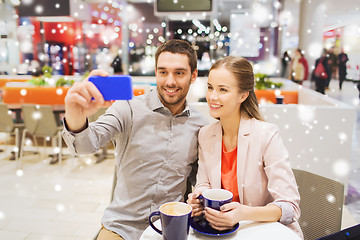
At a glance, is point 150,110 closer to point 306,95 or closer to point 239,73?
point 239,73

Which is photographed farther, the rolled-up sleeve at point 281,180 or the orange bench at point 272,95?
the orange bench at point 272,95

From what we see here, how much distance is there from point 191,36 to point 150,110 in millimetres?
9587

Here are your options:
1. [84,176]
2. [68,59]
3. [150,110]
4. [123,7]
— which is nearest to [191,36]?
[123,7]

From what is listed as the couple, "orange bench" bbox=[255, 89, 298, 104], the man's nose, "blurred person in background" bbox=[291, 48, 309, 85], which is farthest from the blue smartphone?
"blurred person in background" bbox=[291, 48, 309, 85]

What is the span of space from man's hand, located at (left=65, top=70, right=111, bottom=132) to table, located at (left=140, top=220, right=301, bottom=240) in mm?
446

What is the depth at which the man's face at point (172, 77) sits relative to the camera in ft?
4.87

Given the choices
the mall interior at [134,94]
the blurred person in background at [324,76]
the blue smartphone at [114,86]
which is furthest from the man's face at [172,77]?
the blurred person in background at [324,76]

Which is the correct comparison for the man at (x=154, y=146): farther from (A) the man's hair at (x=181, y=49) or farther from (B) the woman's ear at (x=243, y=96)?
(B) the woman's ear at (x=243, y=96)

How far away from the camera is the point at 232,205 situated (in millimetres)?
1065

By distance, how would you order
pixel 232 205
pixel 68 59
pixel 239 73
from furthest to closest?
pixel 68 59 < pixel 239 73 < pixel 232 205

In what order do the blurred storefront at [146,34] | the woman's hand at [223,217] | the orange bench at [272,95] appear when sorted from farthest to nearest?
the blurred storefront at [146,34] → the orange bench at [272,95] → the woman's hand at [223,217]

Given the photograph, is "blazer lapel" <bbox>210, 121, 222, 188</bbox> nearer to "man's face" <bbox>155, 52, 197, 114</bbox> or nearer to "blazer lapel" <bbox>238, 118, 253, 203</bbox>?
"blazer lapel" <bbox>238, 118, 253, 203</bbox>

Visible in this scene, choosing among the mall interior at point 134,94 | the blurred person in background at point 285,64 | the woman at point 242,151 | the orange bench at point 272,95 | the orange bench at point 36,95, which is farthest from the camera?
the blurred person in background at point 285,64

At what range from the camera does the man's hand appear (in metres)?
0.92
